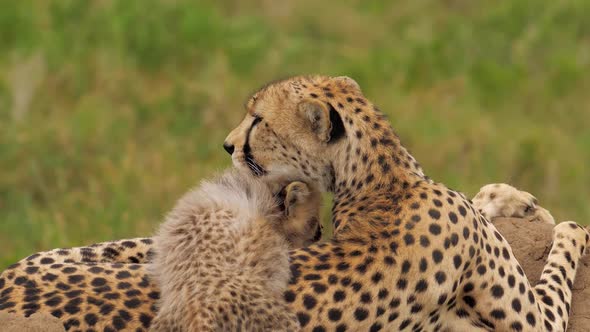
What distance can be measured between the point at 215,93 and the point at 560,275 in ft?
14.4

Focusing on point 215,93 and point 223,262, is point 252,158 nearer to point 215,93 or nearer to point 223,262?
point 223,262

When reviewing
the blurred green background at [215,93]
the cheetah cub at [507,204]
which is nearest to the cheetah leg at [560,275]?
the cheetah cub at [507,204]

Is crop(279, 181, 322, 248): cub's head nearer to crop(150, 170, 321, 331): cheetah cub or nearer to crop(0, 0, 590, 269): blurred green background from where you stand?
crop(150, 170, 321, 331): cheetah cub

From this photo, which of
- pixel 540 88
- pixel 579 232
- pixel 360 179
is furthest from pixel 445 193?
pixel 540 88

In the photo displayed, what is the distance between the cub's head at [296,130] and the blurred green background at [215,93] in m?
2.39

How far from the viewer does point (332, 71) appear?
8562mm

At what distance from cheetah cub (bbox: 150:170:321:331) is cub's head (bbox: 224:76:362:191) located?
23cm

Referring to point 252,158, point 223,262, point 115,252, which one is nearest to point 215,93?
point 115,252

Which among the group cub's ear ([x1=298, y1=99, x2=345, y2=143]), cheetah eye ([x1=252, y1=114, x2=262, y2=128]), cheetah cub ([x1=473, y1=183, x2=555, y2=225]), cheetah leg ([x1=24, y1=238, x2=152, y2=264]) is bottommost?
cheetah leg ([x1=24, y1=238, x2=152, y2=264])

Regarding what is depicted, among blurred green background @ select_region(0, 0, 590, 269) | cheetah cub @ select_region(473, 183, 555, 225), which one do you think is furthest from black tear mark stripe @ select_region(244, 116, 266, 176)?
blurred green background @ select_region(0, 0, 590, 269)

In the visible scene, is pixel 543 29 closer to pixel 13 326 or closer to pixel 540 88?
pixel 540 88

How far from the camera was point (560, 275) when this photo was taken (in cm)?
376

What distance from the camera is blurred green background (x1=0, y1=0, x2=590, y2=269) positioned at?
689 centimetres

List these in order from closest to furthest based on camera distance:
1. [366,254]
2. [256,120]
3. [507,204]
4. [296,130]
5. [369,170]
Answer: [366,254] → [369,170] → [296,130] → [256,120] → [507,204]
